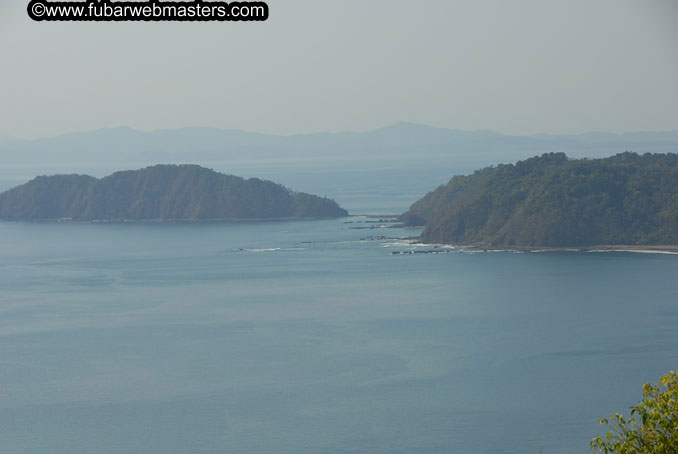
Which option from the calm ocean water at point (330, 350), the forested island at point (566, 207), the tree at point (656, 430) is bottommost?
the calm ocean water at point (330, 350)

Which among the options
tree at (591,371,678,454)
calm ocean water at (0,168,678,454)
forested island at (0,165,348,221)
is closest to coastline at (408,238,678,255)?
calm ocean water at (0,168,678,454)

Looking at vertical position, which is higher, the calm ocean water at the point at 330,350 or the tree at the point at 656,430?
the tree at the point at 656,430

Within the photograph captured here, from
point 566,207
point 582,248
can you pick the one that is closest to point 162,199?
point 566,207

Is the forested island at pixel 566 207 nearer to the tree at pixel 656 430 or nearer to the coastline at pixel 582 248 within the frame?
the coastline at pixel 582 248

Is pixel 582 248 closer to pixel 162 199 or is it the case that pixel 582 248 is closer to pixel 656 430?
pixel 162 199

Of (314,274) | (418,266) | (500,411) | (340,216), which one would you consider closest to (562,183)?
(418,266)

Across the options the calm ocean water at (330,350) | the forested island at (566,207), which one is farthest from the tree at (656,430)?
the forested island at (566,207)

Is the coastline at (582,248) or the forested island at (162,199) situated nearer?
the coastline at (582,248)
